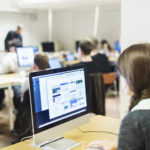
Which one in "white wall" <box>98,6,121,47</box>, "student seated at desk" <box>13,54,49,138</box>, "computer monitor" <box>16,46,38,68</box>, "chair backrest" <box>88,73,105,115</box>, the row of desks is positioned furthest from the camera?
"white wall" <box>98,6,121,47</box>

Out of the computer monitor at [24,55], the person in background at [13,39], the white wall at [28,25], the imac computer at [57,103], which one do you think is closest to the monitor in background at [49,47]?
the white wall at [28,25]

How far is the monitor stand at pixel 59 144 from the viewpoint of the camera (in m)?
1.43

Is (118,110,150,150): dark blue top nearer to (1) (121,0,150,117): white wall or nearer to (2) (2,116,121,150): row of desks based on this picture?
(2) (2,116,121,150): row of desks

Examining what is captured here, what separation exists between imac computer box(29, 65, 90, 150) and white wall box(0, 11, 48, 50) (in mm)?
6990

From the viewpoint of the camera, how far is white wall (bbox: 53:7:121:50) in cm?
954

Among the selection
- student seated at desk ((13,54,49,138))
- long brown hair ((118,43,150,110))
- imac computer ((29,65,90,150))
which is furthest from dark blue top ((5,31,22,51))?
long brown hair ((118,43,150,110))

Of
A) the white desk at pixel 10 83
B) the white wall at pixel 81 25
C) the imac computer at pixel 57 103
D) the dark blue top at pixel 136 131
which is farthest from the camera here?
the white wall at pixel 81 25

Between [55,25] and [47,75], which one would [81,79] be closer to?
[47,75]

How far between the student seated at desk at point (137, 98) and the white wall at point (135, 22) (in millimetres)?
866

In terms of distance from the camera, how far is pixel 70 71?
1.54 meters

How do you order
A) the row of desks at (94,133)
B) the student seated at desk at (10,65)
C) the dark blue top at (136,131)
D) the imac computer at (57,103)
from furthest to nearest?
1. the student seated at desk at (10,65)
2. the row of desks at (94,133)
3. the imac computer at (57,103)
4. the dark blue top at (136,131)

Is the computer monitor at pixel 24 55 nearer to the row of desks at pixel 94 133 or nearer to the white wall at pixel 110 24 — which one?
the row of desks at pixel 94 133

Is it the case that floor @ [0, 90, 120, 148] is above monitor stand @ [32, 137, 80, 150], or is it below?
below

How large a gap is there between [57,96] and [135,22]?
89 centimetres
